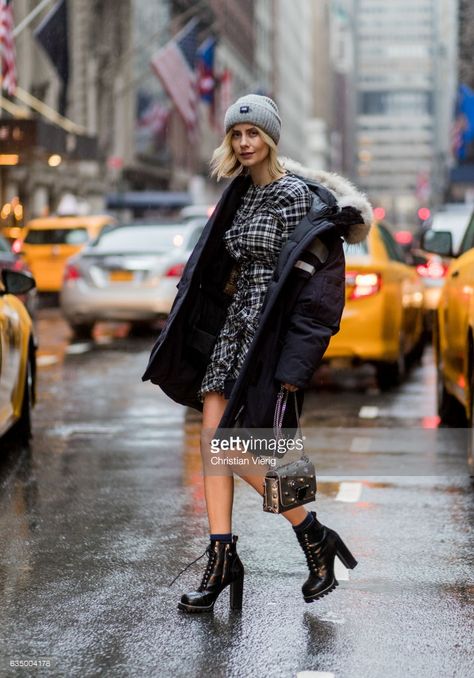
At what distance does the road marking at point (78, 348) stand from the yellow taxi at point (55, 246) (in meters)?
9.02

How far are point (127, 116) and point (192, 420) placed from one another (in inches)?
2124

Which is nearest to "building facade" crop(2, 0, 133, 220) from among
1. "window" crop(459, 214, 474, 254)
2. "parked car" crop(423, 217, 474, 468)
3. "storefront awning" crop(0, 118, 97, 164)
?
"storefront awning" crop(0, 118, 97, 164)

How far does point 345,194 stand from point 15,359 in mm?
3879

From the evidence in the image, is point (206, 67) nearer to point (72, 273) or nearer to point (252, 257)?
point (72, 273)

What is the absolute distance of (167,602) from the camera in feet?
17.5

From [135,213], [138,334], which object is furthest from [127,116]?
[138,334]

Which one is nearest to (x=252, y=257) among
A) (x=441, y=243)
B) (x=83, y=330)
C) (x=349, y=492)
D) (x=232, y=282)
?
(x=232, y=282)

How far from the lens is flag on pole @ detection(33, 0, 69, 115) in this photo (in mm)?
32719

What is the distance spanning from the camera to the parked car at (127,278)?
18.6 metres

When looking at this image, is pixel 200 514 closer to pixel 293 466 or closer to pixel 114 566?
pixel 114 566

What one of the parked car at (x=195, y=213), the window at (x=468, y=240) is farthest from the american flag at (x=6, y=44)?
the window at (x=468, y=240)

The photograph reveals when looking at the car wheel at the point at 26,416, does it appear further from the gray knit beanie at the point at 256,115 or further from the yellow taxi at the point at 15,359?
the gray knit beanie at the point at 256,115

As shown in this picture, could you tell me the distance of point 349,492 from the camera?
7.77 m

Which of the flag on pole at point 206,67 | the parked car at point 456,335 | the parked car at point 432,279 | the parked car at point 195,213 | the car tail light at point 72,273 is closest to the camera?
the parked car at point 456,335
